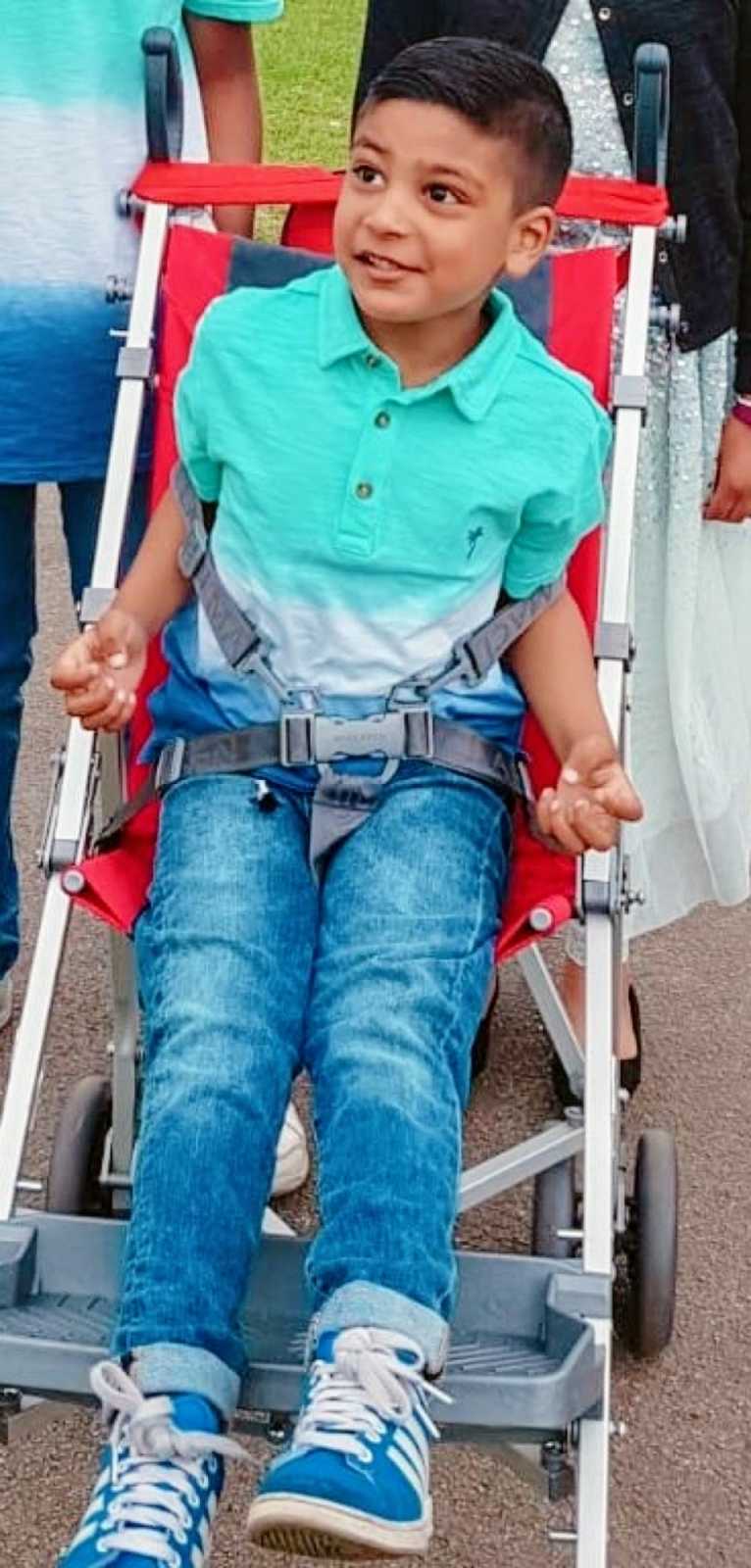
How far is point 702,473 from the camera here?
11.3ft

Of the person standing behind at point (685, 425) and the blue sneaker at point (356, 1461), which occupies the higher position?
the person standing behind at point (685, 425)

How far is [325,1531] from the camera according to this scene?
87.0 inches

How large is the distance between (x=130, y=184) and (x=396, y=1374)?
1.65 m

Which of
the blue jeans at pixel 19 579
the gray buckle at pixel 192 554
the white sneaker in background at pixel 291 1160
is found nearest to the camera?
the gray buckle at pixel 192 554

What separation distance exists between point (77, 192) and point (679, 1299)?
1700 millimetres

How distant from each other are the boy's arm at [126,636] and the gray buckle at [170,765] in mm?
96

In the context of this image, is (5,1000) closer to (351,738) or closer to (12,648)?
(12,648)

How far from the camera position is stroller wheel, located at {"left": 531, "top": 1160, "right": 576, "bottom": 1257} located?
10.6 ft

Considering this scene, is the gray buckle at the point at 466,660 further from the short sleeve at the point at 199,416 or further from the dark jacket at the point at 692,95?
the dark jacket at the point at 692,95

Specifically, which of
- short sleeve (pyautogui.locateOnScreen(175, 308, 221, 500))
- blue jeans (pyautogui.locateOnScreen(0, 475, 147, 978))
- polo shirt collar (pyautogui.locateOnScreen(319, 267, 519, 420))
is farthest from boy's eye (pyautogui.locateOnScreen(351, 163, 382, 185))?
blue jeans (pyautogui.locateOnScreen(0, 475, 147, 978))

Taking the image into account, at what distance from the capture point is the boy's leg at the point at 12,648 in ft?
11.6

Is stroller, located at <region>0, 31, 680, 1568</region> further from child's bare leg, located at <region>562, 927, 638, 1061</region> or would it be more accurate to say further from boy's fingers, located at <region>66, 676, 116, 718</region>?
child's bare leg, located at <region>562, 927, 638, 1061</region>

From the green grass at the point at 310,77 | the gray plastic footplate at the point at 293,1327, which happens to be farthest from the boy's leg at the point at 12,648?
the green grass at the point at 310,77

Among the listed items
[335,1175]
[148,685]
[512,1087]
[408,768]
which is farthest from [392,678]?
[512,1087]
